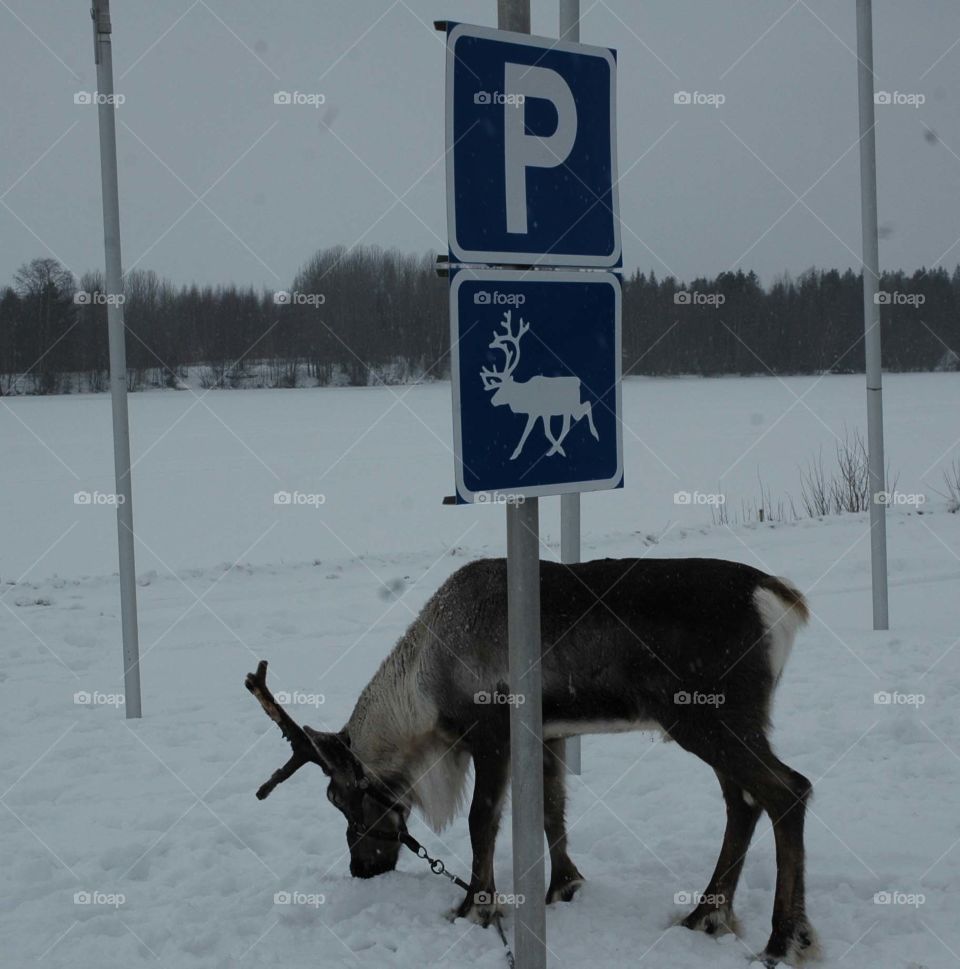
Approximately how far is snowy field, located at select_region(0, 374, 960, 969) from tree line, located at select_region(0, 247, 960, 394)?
763 inches

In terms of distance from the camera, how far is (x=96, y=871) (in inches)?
191

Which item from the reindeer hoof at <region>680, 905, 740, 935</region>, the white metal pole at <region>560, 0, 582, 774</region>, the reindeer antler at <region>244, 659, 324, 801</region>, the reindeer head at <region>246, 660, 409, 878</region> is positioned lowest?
the reindeer hoof at <region>680, 905, 740, 935</region>

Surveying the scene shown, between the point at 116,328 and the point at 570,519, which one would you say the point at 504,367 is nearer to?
the point at 570,519

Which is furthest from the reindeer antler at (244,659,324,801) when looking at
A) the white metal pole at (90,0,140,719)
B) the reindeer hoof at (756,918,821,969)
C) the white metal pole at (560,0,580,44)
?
the white metal pole at (560,0,580,44)

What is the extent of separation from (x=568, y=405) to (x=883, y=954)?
258cm

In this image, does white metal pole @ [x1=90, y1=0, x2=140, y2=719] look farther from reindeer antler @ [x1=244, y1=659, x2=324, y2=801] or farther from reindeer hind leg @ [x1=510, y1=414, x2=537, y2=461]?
reindeer hind leg @ [x1=510, y1=414, x2=537, y2=461]

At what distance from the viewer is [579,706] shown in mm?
4289

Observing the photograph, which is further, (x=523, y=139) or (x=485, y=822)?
(x=485, y=822)

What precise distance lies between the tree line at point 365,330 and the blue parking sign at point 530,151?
2886 cm

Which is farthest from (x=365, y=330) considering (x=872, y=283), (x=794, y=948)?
(x=794, y=948)

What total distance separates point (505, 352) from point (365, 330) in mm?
38152

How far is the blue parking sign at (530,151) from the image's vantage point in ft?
9.44

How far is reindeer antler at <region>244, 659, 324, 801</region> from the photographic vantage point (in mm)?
4246

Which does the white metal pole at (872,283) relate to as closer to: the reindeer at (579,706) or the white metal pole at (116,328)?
the reindeer at (579,706)
